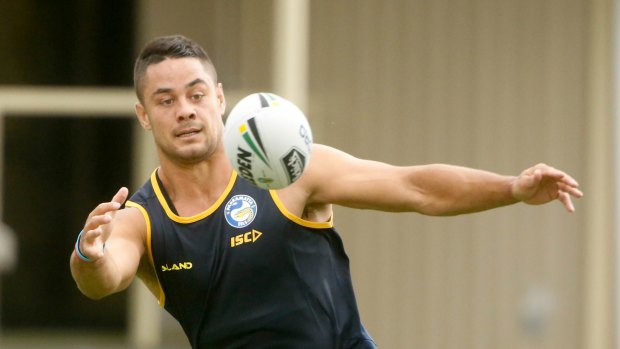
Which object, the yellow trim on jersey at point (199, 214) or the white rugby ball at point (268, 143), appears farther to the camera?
the yellow trim on jersey at point (199, 214)

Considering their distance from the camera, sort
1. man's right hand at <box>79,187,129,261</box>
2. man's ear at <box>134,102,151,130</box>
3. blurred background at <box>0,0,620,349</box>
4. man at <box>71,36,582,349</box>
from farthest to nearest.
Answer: blurred background at <box>0,0,620,349</box> → man's ear at <box>134,102,151,130</box> → man at <box>71,36,582,349</box> → man's right hand at <box>79,187,129,261</box>

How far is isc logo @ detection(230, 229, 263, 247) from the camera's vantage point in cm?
499

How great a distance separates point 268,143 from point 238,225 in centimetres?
62

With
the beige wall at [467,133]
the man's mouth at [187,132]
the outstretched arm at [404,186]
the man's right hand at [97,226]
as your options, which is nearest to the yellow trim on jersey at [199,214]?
the man's mouth at [187,132]

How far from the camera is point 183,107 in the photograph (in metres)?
5.00

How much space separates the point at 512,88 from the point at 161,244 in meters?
5.23


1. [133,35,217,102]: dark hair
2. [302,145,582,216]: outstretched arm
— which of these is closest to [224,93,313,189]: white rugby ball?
[302,145,582,216]: outstretched arm

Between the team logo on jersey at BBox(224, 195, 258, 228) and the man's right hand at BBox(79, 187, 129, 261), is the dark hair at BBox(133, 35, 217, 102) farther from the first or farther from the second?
the man's right hand at BBox(79, 187, 129, 261)

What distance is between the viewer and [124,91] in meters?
9.81

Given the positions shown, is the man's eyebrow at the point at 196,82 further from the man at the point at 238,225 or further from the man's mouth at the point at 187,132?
the man's mouth at the point at 187,132

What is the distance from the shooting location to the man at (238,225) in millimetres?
4918

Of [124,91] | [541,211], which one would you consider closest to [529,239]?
[541,211]

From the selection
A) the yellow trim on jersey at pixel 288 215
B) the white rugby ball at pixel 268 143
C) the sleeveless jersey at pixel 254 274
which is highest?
the white rugby ball at pixel 268 143

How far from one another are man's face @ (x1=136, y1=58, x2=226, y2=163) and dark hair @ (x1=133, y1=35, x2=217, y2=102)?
0.03 meters
